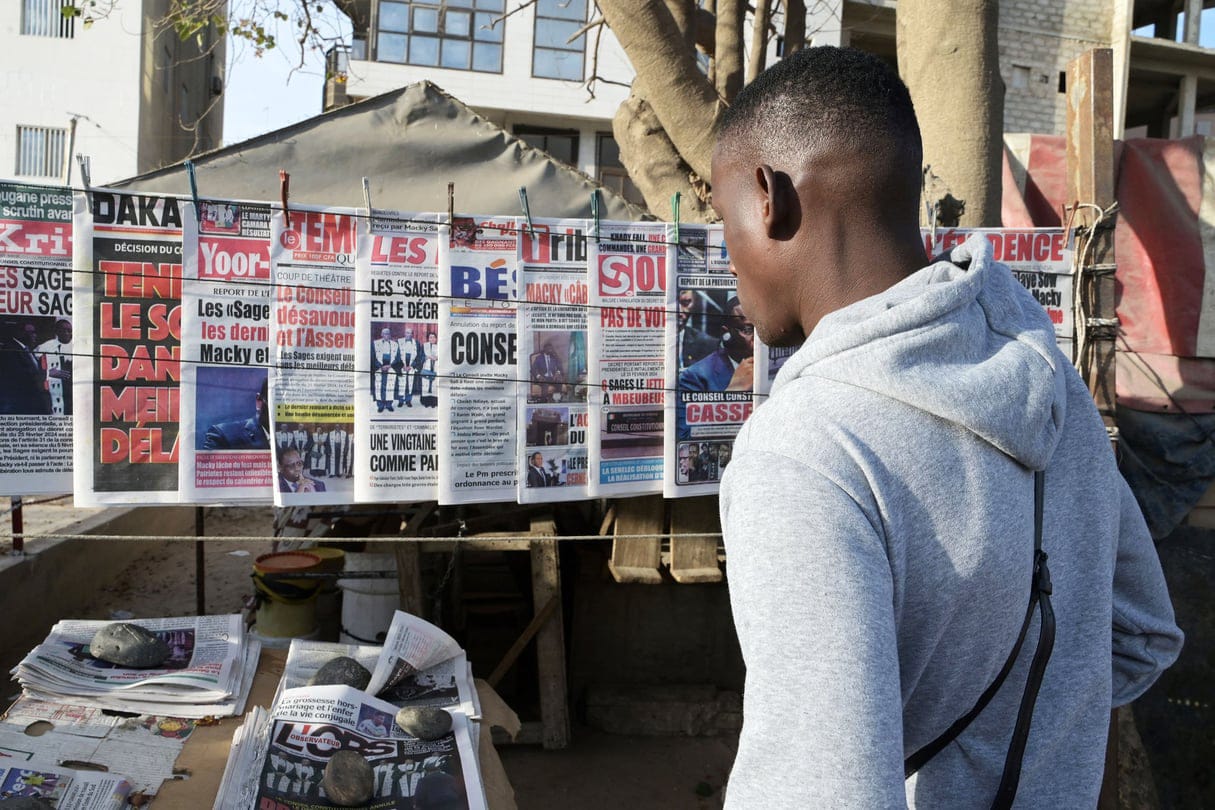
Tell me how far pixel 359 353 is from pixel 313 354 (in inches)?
5.6

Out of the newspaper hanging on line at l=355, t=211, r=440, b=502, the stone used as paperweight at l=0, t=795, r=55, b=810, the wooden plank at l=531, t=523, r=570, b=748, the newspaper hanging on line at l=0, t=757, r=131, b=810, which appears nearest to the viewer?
the stone used as paperweight at l=0, t=795, r=55, b=810

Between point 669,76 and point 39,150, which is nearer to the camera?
point 669,76

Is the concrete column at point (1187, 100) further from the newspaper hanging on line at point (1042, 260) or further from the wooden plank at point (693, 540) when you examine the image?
the wooden plank at point (693, 540)

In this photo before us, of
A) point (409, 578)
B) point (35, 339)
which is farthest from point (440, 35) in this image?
point (35, 339)

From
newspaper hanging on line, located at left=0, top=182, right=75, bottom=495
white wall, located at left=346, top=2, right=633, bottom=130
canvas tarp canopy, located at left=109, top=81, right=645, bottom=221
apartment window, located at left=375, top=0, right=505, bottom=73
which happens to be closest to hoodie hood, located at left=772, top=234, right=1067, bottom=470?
newspaper hanging on line, located at left=0, top=182, right=75, bottom=495

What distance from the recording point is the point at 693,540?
11.7ft

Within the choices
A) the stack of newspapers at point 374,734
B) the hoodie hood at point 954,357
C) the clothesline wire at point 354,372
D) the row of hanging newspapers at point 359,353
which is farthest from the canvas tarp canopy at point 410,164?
the hoodie hood at point 954,357

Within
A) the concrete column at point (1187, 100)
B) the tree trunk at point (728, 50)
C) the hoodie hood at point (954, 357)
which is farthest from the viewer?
the concrete column at point (1187, 100)

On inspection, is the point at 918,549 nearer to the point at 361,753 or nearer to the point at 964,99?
the point at 361,753

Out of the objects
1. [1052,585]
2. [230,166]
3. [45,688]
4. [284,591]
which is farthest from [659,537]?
[1052,585]

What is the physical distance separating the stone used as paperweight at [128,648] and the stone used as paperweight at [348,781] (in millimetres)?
790

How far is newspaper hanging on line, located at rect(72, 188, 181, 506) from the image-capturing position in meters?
2.71

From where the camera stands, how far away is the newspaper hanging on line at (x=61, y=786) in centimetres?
213

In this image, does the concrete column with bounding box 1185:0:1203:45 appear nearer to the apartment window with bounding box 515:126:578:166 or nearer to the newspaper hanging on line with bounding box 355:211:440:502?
the apartment window with bounding box 515:126:578:166
